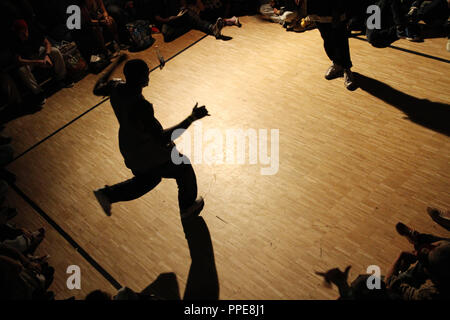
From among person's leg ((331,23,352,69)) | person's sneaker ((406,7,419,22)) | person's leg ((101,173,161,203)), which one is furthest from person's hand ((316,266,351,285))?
person's sneaker ((406,7,419,22))

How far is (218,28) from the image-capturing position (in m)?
5.65

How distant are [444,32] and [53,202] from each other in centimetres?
624

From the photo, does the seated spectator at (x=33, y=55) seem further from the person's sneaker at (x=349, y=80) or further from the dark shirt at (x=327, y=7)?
the person's sneaker at (x=349, y=80)

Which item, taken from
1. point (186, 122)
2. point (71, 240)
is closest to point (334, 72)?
point (186, 122)

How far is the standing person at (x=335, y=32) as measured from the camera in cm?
353

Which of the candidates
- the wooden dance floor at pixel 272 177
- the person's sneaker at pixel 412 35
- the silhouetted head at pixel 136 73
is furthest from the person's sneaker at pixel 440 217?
the person's sneaker at pixel 412 35

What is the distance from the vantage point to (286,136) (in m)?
3.68

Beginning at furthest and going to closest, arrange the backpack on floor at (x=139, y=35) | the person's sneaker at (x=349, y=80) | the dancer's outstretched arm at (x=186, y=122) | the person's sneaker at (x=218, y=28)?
the backpack on floor at (x=139, y=35)
the person's sneaker at (x=218, y=28)
the person's sneaker at (x=349, y=80)
the dancer's outstretched arm at (x=186, y=122)

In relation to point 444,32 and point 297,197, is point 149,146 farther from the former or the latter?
point 444,32

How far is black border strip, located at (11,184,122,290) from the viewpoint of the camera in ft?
9.04

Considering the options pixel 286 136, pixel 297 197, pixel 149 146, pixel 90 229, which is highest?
pixel 149 146

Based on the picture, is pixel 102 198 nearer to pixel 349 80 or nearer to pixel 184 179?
pixel 184 179

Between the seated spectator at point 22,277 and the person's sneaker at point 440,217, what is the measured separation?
3557mm

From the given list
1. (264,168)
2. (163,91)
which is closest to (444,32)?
(264,168)
